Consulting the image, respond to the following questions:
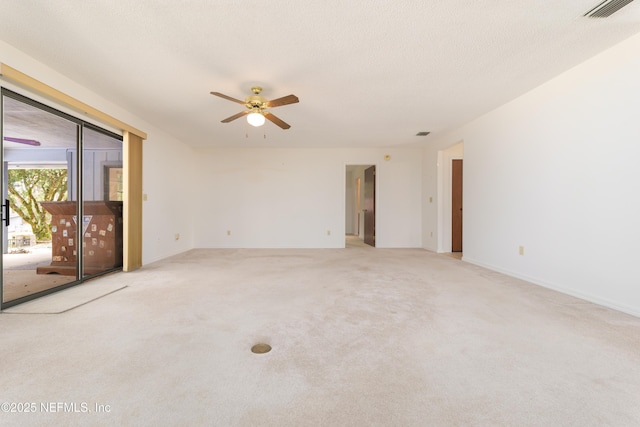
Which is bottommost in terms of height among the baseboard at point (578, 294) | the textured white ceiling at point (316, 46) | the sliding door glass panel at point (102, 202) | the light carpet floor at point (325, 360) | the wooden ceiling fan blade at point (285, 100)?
the light carpet floor at point (325, 360)

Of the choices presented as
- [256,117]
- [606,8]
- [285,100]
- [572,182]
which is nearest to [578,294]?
[572,182]

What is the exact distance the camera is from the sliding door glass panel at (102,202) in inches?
150

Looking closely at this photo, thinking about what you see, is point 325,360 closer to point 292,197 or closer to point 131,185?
point 131,185

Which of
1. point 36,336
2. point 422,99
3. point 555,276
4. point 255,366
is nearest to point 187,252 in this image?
point 36,336

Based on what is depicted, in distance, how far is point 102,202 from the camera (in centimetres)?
390

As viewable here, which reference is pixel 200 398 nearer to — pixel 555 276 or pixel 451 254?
pixel 555 276

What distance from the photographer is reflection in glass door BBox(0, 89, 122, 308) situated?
3.36 meters

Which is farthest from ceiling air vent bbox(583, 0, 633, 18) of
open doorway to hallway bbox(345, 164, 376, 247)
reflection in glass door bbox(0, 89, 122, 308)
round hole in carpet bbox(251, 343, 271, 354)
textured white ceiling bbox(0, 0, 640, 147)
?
reflection in glass door bbox(0, 89, 122, 308)

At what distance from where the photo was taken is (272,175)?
668 cm

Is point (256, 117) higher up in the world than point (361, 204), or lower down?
higher up

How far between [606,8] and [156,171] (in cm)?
591

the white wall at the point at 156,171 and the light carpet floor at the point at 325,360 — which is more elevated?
the white wall at the point at 156,171

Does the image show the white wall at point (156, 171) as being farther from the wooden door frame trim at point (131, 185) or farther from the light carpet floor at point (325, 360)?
the light carpet floor at point (325, 360)

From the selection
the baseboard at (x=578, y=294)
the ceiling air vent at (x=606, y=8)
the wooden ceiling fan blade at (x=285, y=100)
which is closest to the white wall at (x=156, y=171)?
the wooden ceiling fan blade at (x=285, y=100)
